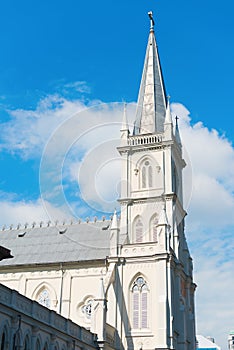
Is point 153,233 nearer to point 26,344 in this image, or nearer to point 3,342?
point 26,344

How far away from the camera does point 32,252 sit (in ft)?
211

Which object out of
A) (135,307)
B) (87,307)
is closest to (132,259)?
(135,307)

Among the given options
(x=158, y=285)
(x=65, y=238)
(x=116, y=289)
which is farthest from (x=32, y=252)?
(x=158, y=285)

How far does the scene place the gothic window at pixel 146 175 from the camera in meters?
63.8

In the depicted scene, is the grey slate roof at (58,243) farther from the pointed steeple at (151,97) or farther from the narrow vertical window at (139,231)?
the pointed steeple at (151,97)

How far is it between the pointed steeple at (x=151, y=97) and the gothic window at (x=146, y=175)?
482 centimetres

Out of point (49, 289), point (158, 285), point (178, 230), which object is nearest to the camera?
point (158, 285)

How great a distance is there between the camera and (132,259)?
57.4 meters

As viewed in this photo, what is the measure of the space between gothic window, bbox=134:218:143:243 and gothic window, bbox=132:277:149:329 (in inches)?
221

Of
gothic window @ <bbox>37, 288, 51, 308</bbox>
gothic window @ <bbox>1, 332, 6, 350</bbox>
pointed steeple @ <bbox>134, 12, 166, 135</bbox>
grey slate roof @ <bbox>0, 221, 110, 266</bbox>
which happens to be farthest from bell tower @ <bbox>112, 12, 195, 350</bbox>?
gothic window @ <bbox>1, 332, 6, 350</bbox>

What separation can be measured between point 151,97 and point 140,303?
2820 cm

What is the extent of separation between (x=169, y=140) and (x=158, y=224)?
11692mm

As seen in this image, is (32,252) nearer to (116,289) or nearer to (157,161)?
(116,289)

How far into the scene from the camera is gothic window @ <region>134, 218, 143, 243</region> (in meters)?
61.1
